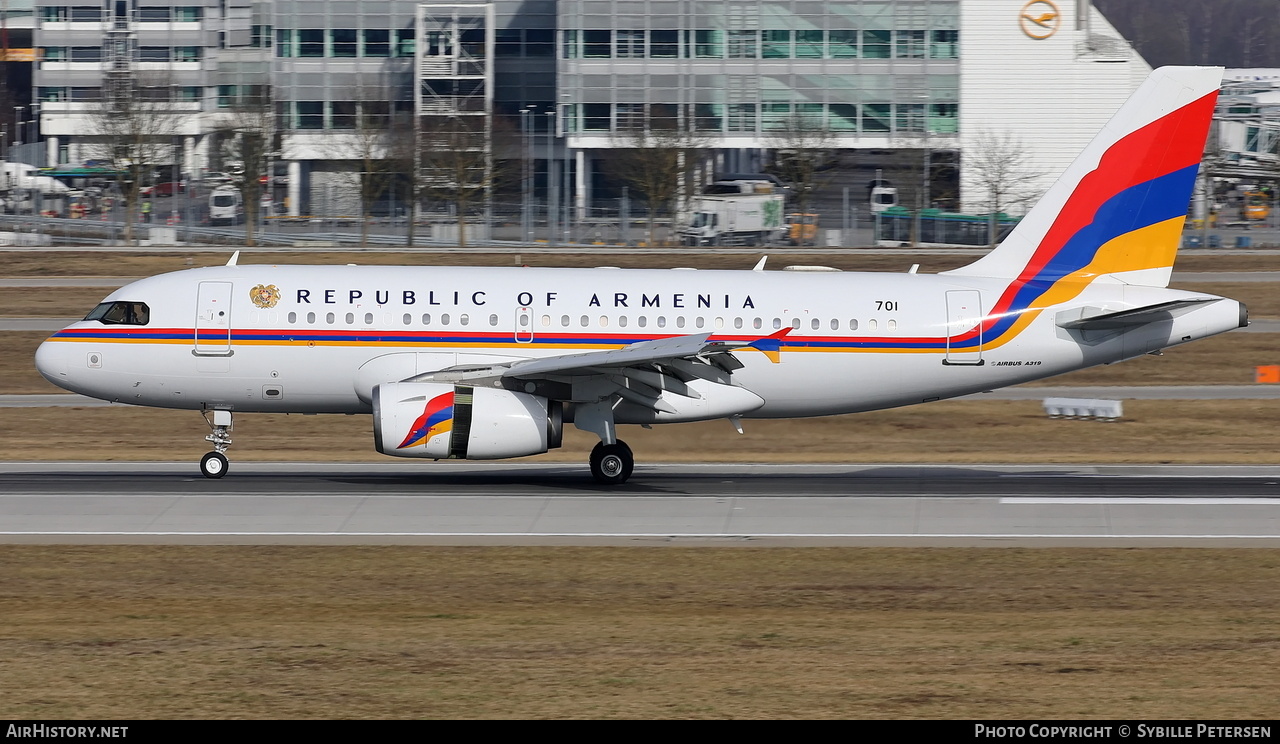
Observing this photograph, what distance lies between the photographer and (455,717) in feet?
45.8

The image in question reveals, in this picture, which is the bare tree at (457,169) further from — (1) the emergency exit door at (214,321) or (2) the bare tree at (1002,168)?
(1) the emergency exit door at (214,321)

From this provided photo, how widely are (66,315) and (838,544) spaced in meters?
40.6

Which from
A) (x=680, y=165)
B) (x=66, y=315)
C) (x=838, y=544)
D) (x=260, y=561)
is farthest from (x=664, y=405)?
(x=680, y=165)

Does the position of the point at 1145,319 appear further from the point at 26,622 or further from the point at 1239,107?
the point at 1239,107

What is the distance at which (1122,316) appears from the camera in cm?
2933

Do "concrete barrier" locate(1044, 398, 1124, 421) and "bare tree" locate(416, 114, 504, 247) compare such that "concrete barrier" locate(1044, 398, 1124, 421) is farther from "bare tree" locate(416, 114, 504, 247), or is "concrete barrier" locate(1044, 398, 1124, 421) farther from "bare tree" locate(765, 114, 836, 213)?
"bare tree" locate(416, 114, 504, 247)

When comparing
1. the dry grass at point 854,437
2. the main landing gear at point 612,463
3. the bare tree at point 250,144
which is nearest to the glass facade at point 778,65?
the bare tree at point 250,144

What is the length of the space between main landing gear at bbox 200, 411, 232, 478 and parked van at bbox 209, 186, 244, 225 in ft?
229

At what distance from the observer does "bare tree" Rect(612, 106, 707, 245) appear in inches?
3620

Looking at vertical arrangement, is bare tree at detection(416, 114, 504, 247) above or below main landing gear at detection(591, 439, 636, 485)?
above

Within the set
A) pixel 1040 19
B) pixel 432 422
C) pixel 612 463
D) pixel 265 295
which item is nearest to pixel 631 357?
pixel 612 463

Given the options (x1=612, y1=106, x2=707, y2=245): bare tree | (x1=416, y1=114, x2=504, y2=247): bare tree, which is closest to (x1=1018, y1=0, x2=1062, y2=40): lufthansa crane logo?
(x1=612, y1=106, x2=707, y2=245): bare tree

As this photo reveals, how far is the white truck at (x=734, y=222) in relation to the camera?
86062mm

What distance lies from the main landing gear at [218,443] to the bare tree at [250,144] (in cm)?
5655
